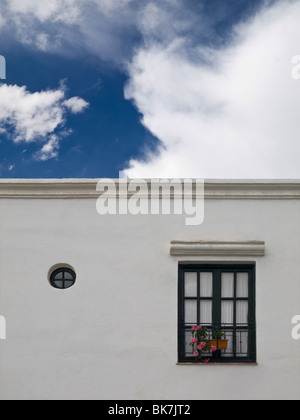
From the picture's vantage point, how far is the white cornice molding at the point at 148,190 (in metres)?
8.06

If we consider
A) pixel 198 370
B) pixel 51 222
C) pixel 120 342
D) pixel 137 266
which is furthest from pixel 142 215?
pixel 198 370

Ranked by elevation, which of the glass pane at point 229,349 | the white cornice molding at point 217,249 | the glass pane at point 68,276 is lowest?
the glass pane at point 229,349

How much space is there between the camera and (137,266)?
7.96 metres

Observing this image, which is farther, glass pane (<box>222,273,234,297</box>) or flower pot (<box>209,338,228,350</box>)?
glass pane (<box>222,273,234,297</box>)

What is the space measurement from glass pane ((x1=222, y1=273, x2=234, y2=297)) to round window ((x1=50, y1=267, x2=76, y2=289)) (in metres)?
2.61

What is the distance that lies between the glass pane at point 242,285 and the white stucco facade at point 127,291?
0.21 m

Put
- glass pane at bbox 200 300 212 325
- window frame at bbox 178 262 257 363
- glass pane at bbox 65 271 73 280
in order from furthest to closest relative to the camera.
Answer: glass pane at bbox 65 271 73 280 < glass pane at bbox 200 300 212 325 < window frame at bbox 178 262 257 363

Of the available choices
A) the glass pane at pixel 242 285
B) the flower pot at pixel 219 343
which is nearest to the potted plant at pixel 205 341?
the flower pot at pixel 219 343

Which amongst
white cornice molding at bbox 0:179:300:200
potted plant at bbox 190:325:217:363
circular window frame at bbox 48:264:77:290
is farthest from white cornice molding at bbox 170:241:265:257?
circular window frame at bbox 48:264:77:290

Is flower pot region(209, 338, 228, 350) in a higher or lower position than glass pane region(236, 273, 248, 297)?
lower

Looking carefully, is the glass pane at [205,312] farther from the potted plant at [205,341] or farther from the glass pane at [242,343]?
the glass pane at [242,343]

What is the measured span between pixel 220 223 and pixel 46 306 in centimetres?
332

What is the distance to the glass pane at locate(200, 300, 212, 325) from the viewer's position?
7.94 metres

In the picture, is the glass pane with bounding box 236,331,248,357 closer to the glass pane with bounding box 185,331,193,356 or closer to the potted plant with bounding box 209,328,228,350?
the potted plant with bounding box 209,328,228,350
